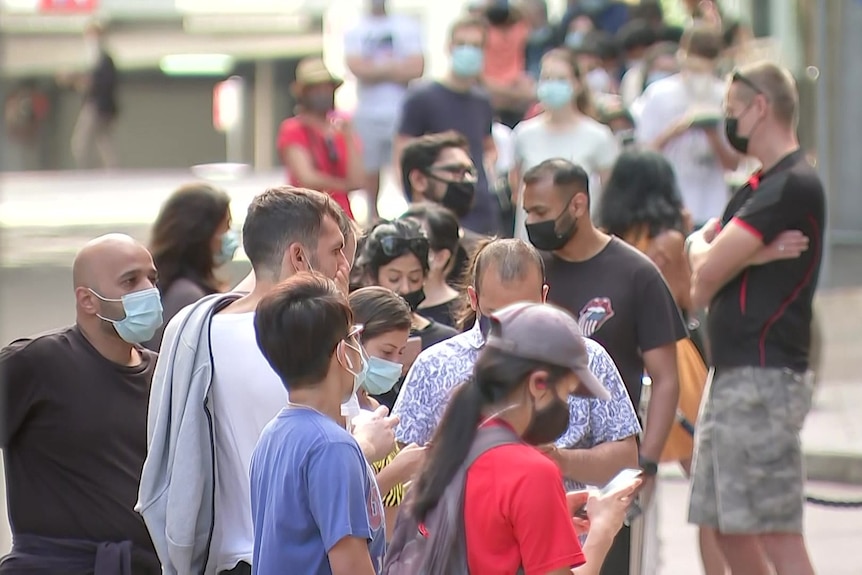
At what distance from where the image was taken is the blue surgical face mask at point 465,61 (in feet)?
33.9

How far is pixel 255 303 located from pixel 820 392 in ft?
25.1

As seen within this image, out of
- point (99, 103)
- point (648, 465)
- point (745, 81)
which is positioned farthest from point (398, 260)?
point (99, 103)

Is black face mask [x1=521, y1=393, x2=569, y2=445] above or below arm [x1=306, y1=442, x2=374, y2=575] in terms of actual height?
above

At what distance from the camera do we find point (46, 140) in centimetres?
3378

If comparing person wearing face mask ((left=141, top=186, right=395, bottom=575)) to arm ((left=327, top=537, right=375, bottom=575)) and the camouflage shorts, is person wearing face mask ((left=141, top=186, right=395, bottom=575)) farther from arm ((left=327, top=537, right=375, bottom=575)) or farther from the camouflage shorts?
the camouflage shorts

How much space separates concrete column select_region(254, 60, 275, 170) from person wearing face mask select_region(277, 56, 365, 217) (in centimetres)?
2170

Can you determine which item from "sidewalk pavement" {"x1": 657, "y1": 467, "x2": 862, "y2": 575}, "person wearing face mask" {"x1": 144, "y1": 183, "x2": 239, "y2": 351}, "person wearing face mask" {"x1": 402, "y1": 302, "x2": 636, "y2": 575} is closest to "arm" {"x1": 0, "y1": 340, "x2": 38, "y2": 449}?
"person wearing face mask" {"x1": 144, "y1": 183, "x2": 239, "y2": 351}

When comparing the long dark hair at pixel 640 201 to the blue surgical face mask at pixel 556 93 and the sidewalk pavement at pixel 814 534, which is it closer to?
the sidewalk pavement at pixel 814 534

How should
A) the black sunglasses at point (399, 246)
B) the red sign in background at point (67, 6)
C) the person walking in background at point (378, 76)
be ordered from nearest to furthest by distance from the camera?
the black sunglasses at point (399, 246)
the person walking in background at point (378, 76)
the red sign in background at point (67, 6)

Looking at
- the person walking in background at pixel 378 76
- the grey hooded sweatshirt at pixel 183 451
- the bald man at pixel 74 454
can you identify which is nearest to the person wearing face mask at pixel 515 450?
the grey hooded sweatshirt at pixel 183 451

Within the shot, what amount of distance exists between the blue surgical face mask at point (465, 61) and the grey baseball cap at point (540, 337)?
6722 mm

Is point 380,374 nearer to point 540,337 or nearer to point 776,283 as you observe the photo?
point 540,337

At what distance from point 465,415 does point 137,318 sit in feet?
5.83

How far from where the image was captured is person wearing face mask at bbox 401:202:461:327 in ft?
20.6
